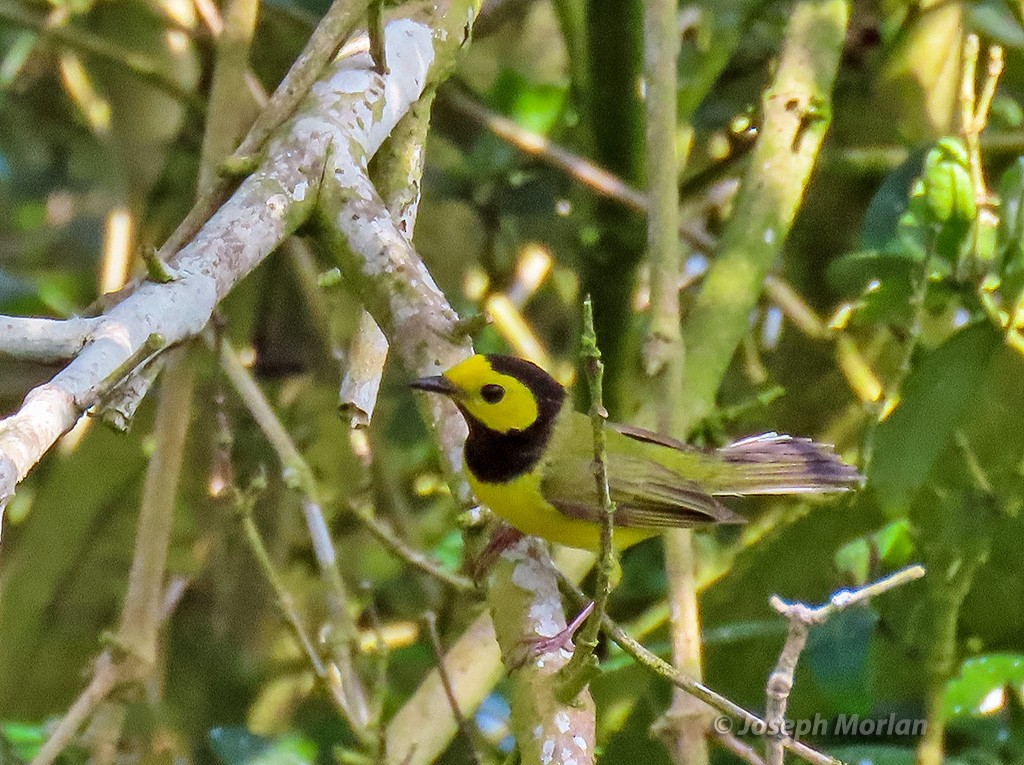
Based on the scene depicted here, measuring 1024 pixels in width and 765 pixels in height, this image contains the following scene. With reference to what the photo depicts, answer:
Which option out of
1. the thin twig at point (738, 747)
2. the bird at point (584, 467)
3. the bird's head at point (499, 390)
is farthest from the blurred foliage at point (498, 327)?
the thin twig at point (738, 747)

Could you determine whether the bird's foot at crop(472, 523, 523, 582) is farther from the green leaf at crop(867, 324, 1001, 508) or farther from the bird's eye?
the green leaf at crop(867, 324, 1001, 508)

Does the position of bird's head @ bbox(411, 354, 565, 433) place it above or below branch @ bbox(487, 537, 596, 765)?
above

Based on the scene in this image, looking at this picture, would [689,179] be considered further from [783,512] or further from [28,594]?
[28,594]

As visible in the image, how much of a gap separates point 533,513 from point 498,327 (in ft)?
5.24

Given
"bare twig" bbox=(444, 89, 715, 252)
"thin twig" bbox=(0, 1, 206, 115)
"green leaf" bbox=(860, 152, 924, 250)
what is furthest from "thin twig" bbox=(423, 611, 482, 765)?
"thin twig" bbox=(0, 1, 206, 115)

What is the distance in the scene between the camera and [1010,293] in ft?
8.23

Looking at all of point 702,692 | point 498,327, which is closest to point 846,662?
point 702,692

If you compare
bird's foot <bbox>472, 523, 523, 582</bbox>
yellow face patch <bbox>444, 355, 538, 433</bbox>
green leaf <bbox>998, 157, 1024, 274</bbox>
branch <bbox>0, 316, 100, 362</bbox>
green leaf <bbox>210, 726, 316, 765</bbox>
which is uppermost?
green leaf <bbox>998, 157, 1024, 274</bbox>

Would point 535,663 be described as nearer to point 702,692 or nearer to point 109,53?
point 702,692

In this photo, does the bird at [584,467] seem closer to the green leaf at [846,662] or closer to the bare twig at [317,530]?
the green leaf at [846,662]

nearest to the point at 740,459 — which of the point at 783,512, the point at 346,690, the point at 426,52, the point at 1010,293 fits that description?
the point at 783,512

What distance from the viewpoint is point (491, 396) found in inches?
93.8

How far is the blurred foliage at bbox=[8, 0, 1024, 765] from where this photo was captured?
2.71 m

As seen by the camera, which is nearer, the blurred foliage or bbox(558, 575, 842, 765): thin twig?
bbox(558, 575, 842, 765): thin twig
